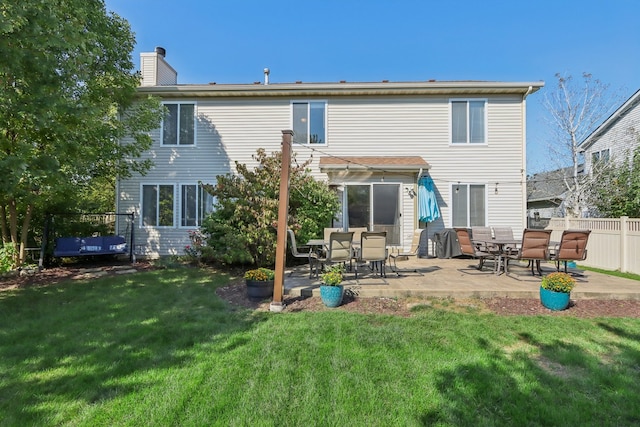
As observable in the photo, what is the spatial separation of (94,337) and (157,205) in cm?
808

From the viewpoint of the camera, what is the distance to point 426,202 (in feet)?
33.6

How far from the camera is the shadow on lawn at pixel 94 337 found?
9.06 feet

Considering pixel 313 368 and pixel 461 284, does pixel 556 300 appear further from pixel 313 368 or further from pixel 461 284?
pixel 313 368

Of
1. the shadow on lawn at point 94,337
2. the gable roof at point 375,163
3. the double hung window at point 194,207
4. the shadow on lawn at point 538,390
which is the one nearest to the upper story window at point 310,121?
the gable roof at point 375,163

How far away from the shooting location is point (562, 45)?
1341 centimetres

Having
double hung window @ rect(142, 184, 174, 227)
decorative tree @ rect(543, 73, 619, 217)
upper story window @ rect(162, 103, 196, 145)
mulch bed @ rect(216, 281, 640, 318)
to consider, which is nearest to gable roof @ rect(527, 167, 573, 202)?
decorative tree @ rect(543, 73, 619, 217)

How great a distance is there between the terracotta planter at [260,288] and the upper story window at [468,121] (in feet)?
28.1

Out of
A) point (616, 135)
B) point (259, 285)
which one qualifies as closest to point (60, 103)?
point (259, 285)

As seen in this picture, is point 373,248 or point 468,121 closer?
point 373,248

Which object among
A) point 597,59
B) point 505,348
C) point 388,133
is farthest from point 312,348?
point 597,59

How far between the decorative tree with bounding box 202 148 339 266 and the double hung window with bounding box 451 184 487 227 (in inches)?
186

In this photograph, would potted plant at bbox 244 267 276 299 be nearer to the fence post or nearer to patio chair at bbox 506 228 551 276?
patio chair at bbox 506 228 551 276

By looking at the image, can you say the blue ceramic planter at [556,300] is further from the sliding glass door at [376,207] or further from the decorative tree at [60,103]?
the decorative tree at [60,103]

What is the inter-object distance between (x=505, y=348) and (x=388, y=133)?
870 centimetres
